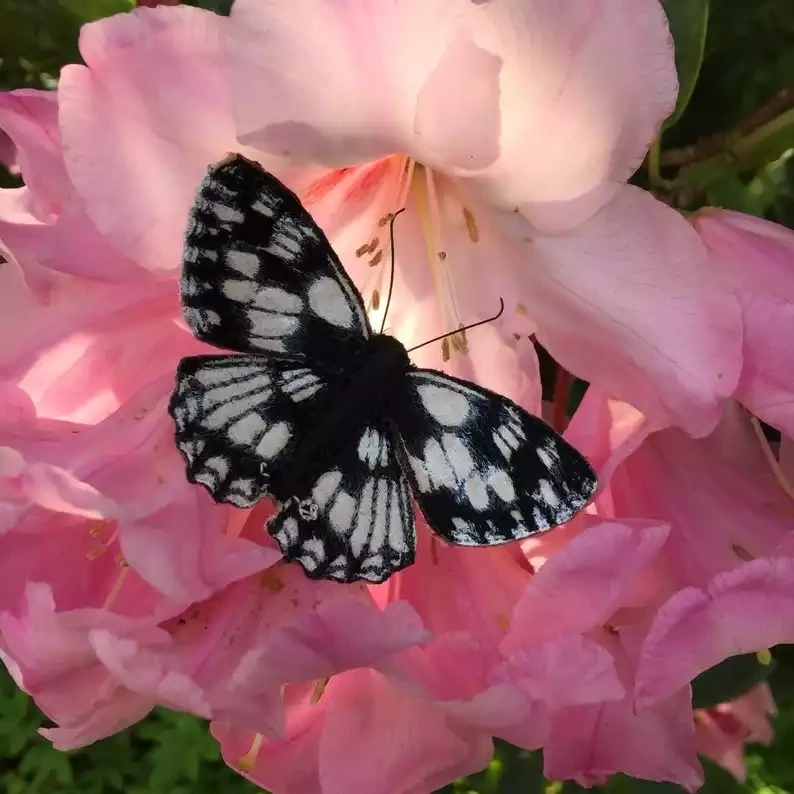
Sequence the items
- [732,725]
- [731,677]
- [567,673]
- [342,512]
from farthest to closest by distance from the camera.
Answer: [732,725]
[731,677]
[342,512]
[567,673]

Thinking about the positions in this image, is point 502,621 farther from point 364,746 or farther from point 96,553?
point 96,553

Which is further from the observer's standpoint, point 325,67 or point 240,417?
point 240,417

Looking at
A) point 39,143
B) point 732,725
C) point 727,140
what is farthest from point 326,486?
point 732,725

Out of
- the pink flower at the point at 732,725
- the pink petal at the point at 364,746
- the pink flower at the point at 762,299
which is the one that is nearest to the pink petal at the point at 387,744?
the pink petal at the point at 364,746

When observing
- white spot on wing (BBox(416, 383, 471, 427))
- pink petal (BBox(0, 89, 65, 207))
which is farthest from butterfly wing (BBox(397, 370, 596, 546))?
pink petal (BBox(0, 89, 65, 207))

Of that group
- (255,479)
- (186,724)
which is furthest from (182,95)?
(186,724)

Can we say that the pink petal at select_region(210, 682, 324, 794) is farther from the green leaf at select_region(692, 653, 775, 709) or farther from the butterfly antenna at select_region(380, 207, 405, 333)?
the green leaf at select_region(692, 653, 775, 709)

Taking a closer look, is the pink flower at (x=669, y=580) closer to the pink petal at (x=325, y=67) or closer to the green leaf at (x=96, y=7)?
the pink petal at (x=325, y=67)
